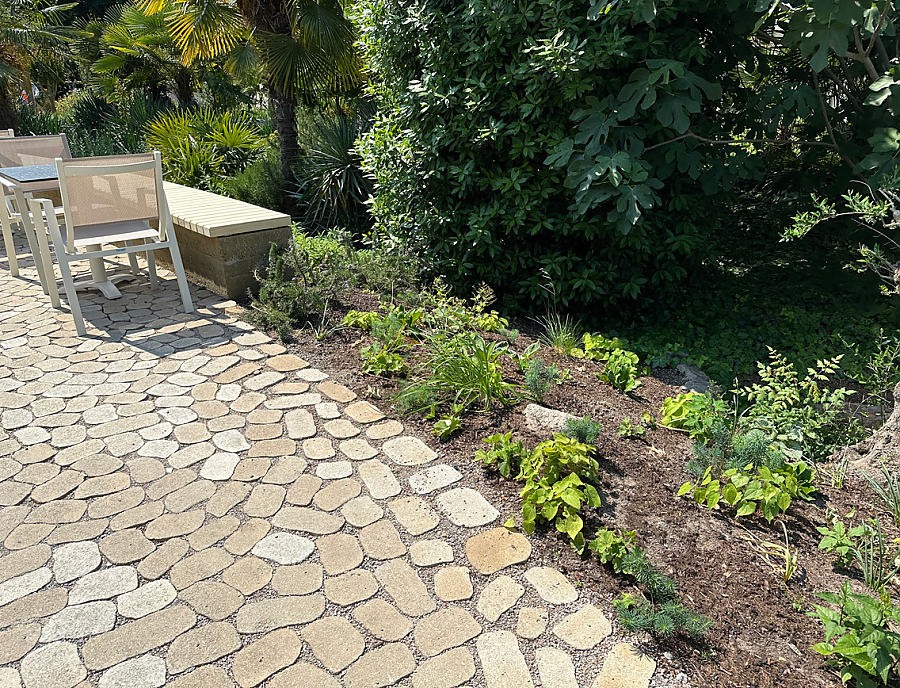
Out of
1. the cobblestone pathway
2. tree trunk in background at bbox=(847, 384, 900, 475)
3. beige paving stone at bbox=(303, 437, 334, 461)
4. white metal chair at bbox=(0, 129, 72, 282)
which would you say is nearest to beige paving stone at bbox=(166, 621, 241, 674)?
the cobblestone pathway

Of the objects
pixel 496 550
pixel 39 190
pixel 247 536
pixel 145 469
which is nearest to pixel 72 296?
pixel 39 190

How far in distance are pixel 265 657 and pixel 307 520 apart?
2.24ft

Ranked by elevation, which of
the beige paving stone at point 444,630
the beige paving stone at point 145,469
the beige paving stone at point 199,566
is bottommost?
the beige paving stone at point 444,630

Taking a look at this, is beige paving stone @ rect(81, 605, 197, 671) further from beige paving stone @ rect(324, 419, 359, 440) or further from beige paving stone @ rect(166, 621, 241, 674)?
beige paving stone @ rect(324, 419, 359, 440)

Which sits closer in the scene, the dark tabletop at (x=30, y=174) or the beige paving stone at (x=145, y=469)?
the beige paving stone at (x=145, y=469)

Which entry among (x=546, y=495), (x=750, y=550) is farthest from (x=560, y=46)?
(x=750, y=550)

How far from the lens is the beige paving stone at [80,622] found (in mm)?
2125

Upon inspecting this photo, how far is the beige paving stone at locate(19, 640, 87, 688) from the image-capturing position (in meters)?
1.96

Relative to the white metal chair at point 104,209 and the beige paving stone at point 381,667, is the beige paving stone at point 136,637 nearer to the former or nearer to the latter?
the beige paving stone at point 381,667

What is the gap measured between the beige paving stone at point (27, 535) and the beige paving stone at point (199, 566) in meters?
0.64

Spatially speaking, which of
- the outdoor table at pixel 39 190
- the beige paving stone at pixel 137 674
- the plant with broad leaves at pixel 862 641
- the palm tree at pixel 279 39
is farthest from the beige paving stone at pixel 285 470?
the palm tree at pixel 279 39

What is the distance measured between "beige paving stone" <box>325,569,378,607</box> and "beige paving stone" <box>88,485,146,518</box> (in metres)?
1.04

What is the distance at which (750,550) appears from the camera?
7.96 feet

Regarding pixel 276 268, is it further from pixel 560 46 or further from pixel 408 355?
pixel 560 46
